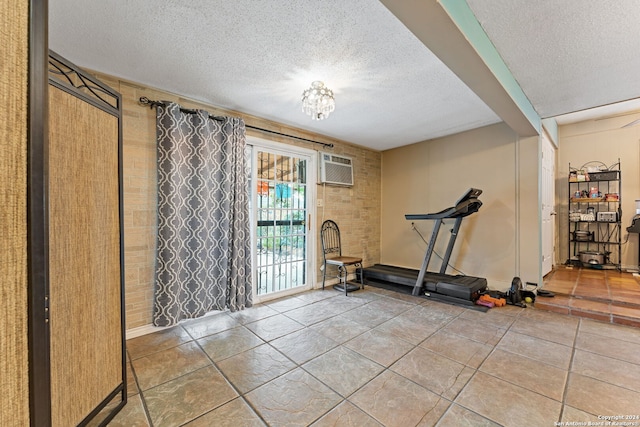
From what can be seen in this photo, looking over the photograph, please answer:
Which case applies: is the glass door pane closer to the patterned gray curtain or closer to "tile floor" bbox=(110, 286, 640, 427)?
the patterned gray curtain

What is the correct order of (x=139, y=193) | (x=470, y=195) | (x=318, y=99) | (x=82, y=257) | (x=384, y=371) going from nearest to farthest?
(x=82, y=257), (x=384, y=371), (x=318, y=99), (x=139, y=193), (x=470, y=195)

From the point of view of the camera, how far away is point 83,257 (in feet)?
4.38

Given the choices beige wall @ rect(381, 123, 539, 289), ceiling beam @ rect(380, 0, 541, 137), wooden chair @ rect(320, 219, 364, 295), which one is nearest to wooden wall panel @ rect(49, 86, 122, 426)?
ceiling beam @ rect(380, 0, 541, 137)

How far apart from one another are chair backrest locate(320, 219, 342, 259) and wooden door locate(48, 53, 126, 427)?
2852mm

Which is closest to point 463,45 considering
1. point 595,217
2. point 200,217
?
point 200,217

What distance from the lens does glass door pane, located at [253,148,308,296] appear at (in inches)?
137

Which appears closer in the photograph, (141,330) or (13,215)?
(13,215)

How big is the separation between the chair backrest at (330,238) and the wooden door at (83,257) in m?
2.85

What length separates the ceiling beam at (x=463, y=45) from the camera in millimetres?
1338

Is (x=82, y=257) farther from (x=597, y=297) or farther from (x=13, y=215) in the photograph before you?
(x=597, y=297)

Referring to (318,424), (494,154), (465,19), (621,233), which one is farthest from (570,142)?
(318,424)

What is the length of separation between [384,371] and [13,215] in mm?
2100

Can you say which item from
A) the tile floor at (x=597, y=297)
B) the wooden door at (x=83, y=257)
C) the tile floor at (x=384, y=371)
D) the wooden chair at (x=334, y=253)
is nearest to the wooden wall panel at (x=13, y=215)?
the wooden door at (x=83, y=257)

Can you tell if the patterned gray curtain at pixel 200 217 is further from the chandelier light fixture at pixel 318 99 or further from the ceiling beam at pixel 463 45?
the ceiling beam at pixel 463 45
